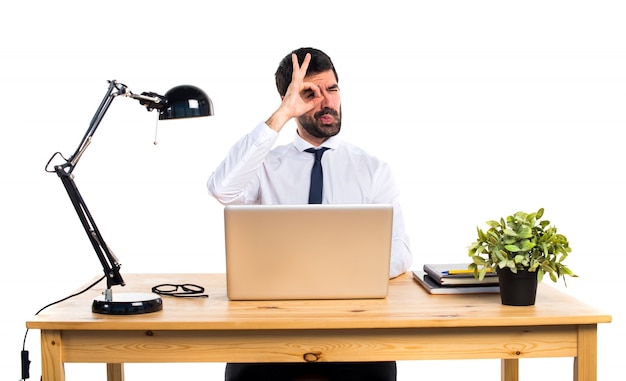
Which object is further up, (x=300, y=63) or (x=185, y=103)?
(x=300, y=63)

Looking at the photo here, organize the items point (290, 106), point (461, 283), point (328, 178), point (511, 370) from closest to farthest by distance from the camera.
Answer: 1. point (461, 283)
2. point (290, 106)
3. point (511, 370)
4. point (328, 178)

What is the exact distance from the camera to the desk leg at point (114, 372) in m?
3.12

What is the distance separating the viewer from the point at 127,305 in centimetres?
232

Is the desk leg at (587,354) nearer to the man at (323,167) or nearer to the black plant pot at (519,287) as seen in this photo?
the black plant pot at (519,287)

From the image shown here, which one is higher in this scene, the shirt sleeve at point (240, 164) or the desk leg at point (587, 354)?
the shirt sleeve at point (240, 164)

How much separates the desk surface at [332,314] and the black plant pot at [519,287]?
0.03 metres

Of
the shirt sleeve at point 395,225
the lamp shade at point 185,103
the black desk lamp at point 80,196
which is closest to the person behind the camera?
the black desk lamp at point 80,196

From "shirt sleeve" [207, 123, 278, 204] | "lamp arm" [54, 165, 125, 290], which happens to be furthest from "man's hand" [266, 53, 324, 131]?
"lamp arm" [54, 165, 125, 290]

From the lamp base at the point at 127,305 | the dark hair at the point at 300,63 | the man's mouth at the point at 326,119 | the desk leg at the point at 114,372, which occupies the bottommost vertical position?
the desk leg at the point at 114,372

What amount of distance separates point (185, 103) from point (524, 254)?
3.74ft

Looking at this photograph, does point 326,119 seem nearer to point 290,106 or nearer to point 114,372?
point 290,106

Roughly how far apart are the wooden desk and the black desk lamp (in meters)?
0.05

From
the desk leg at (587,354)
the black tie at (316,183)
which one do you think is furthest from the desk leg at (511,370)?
the black tie at (316,183)

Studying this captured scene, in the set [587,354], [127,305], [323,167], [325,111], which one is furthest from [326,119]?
[587,354]
